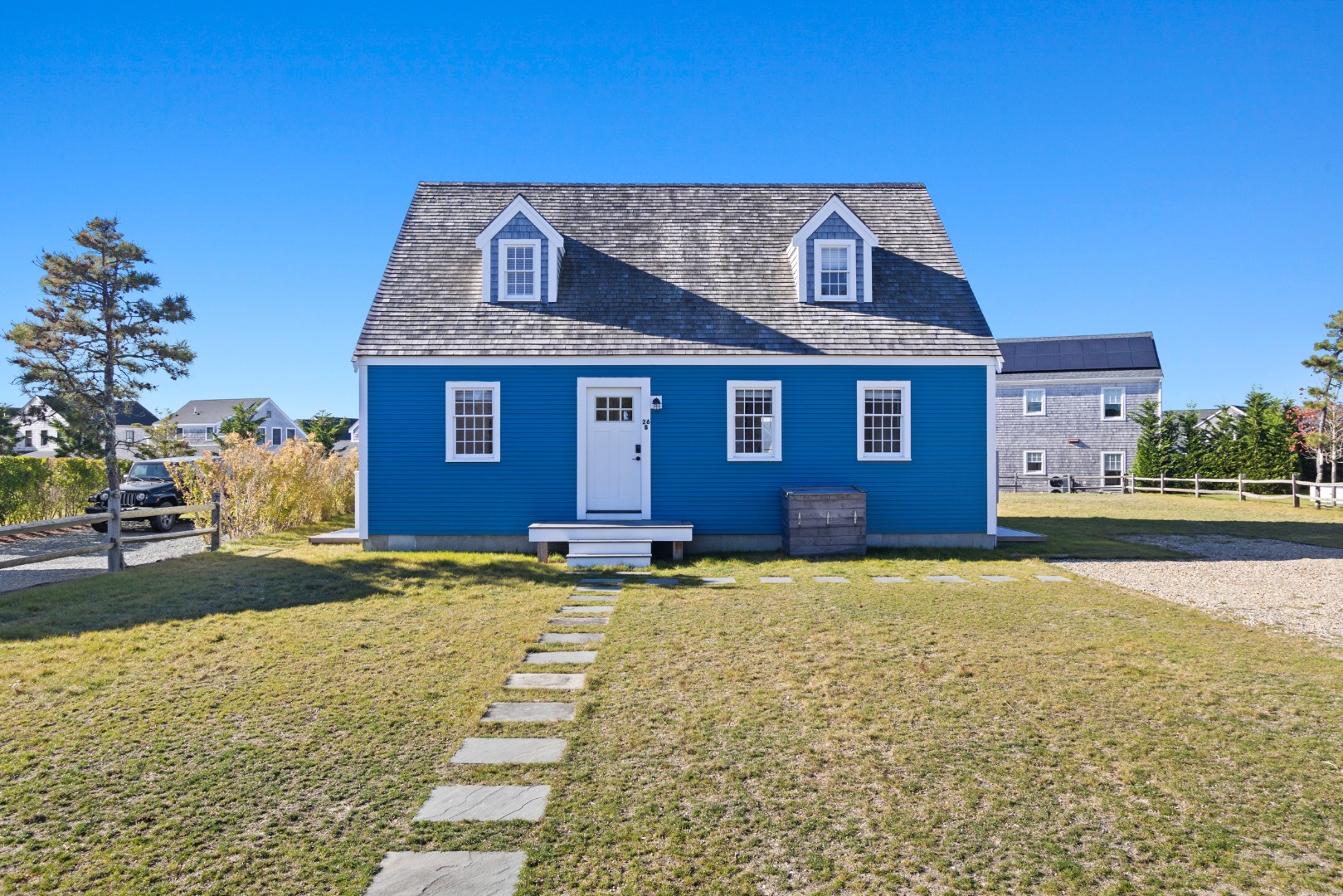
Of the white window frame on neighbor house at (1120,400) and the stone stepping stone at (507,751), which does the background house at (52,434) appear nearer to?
the stone stepping stone at (507,751)

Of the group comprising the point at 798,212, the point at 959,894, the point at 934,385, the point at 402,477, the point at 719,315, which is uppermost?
the point at 798,212

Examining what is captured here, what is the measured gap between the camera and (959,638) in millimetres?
7176

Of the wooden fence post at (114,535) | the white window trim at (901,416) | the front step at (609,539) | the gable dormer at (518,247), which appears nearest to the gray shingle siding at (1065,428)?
the white window trim at (901,416)

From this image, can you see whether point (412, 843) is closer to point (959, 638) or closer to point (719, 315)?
point (959, 638)

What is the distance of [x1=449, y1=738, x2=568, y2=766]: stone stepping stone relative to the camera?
442 centimetres

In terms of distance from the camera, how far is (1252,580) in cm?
1073

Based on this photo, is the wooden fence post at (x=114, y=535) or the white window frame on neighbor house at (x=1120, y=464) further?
the white window frame on neighbor house at (x=1120, y=464)

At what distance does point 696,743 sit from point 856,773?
99cm

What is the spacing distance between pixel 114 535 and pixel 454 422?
17.9ft

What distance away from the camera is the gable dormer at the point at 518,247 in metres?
14.3

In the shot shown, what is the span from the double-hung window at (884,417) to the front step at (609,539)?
394cm

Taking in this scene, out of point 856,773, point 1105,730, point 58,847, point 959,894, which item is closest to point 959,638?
point 1105,730

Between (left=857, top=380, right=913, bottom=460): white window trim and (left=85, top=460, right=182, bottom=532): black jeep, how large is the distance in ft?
53.1

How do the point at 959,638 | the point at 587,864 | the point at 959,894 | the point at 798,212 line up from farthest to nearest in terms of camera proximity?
the point at 798,212, the point at 959,638, the point at 587,864, the point at 959,894
